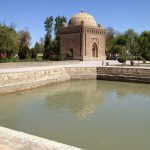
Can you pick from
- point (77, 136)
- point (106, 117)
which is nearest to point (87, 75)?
point (106, 117)

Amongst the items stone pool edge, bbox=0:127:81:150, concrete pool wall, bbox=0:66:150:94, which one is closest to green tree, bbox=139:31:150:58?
concrete pool wall, bbox=0:66:150:94

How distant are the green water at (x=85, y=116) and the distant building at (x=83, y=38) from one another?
782 inches

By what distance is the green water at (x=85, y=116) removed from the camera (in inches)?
282

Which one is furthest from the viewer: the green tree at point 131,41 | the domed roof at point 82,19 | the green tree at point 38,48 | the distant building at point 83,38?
the green tree at point 131,41

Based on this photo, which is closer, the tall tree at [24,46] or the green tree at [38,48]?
the tall tree at [24,46]

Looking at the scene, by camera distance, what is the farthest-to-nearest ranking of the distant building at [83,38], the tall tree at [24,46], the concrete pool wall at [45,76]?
1. the distant building at [83,38]
2. the tall tree at [24,46]
3. the concrete pool wall at [45,76]

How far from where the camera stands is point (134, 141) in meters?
7.00

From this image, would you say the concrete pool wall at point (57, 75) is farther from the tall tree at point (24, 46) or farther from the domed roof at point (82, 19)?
the domed roof at point (82, 19)

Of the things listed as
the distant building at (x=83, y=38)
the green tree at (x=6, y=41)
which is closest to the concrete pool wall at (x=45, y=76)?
the green tree at (x=6, y=41)

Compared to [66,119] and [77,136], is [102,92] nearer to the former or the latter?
[66,119]

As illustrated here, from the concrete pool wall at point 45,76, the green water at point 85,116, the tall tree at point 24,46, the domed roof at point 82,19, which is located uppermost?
the domed roof at point 82,19

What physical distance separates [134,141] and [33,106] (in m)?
5.74

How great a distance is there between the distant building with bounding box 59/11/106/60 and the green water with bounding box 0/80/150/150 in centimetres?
1987

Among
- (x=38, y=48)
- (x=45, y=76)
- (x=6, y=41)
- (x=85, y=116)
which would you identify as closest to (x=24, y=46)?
(x=6, y=41)
